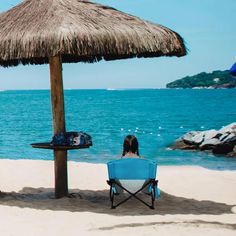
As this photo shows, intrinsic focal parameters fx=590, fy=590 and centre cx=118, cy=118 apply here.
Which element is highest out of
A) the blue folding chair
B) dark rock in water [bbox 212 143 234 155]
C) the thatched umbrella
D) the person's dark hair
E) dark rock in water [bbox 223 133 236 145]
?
the thatched umbrella

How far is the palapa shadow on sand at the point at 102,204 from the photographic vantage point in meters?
7.14

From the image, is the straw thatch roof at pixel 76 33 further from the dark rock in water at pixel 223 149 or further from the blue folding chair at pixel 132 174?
the dark rock in water at pixel 223 149

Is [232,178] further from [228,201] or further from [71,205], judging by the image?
[71,205]

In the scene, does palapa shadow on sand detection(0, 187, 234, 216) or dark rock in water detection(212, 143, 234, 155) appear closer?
palapa shadow on sand detection(0, 187, 234, 216)

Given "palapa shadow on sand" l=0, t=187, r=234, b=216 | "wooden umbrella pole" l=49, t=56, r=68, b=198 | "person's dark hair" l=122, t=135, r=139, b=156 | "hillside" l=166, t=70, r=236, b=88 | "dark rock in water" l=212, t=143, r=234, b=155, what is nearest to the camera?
"palapa shadow on sand" l=0, t=187, r=234, b=216

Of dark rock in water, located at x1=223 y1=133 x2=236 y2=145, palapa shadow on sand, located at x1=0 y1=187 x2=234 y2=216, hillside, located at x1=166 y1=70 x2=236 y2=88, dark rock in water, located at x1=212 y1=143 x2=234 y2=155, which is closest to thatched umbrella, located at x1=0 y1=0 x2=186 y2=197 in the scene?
palapa shadow on sand, located at x1=0 y1=187 x2=234 y2=216

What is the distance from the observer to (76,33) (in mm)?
6875

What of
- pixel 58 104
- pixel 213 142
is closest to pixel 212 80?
pixel 213 142

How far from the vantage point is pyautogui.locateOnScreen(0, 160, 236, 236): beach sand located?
6.09 meters

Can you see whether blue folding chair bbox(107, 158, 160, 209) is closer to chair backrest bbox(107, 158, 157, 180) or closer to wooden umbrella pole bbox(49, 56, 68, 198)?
chair backrest bbox(107, 158, 157, 180)

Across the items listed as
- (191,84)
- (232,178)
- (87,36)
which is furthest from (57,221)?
(191,84)

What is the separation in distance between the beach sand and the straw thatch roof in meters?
1.87

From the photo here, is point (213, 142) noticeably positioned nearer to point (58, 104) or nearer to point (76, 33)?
point (58, 104)

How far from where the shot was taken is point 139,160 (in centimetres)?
702
